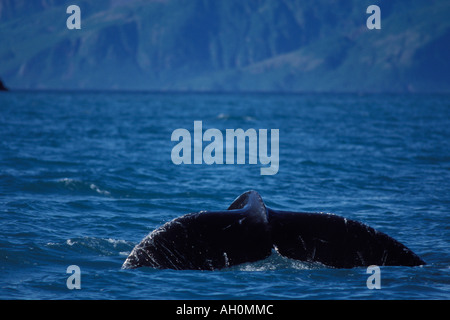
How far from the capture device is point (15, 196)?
16562 millimetres

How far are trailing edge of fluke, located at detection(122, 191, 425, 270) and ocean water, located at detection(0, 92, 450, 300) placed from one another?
1.03 feet

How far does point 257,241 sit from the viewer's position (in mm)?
7668

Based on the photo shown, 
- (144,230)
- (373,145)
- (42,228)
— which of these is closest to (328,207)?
(144,230)

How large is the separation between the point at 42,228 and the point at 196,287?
5127mm

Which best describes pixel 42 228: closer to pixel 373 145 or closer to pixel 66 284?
pixel 66 284
